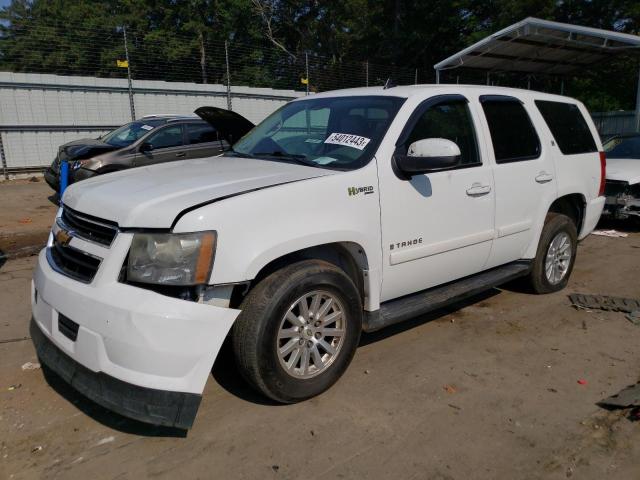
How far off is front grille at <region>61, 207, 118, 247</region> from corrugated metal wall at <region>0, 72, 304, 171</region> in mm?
12770

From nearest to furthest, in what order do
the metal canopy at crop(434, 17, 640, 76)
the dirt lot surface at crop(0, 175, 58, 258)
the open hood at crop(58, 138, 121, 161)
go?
the dirt lot surface at crop(0, 175, 58, 258)
the open hood at crop(58, 138, 121, 161)
the metal canopy at crop(434, 17, 640, 76)

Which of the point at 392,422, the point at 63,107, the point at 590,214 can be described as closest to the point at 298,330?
the point at 392,422

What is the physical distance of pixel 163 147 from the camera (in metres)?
10.4

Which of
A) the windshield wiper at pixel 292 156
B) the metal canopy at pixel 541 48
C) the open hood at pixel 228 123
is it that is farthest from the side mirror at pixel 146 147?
the metal canopy at pixel 541 48

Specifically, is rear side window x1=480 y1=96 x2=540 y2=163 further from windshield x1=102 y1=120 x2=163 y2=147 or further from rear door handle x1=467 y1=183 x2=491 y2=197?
windshield x1=102 y1=120 x2=163 y2=147

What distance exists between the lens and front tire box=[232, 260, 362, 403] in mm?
2832

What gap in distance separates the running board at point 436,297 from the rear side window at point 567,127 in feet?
4.19

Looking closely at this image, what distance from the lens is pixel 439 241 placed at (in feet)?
12.3

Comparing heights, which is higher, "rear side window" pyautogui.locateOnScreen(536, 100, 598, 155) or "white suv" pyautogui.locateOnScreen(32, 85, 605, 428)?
"rear side window" pyautogui.locateOnScreen(536, 100, 598, 155)

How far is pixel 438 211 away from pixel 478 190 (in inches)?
19.6

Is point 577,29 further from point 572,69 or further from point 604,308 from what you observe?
point 604,308

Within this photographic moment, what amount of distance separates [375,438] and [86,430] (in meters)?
1.59

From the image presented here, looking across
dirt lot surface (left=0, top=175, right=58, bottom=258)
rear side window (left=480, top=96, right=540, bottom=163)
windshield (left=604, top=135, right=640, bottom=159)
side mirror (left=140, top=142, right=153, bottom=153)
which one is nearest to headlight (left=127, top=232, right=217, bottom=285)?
rear side window (left=480, top=96, right=540, bottom=163)

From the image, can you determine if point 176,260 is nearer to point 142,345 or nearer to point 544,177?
point 142,345
